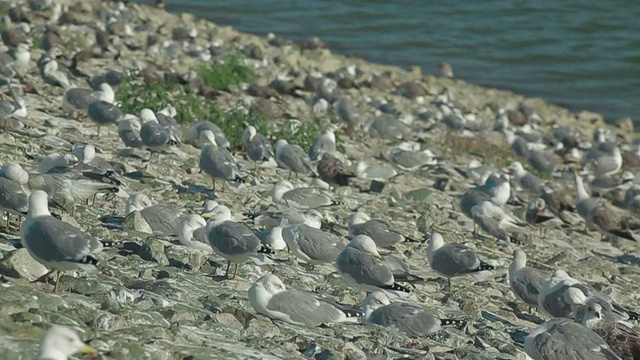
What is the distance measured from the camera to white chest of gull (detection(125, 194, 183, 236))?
9492 millimetres

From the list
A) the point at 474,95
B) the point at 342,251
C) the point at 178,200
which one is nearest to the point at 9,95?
the point at 178,200

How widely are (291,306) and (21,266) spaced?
5.84 ft

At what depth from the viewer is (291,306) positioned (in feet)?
25.0

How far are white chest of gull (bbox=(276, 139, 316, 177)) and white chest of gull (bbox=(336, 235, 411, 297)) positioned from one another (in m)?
4.20

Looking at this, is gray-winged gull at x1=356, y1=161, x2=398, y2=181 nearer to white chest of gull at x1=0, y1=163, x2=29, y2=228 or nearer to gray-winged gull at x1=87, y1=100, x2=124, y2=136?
gray-winged gull at x1=87, y1=100, x2=124, y2=136

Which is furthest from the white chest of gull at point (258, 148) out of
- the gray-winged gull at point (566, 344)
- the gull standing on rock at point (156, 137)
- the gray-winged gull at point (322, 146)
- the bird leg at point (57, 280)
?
the bird leg at point (57, 280)

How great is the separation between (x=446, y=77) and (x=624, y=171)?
8.08 m

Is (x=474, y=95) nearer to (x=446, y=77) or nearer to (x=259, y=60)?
(x=446, y=77)

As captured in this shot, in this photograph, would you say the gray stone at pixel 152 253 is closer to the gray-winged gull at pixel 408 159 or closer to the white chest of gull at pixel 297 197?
the white chest of gull at pixel 297 197

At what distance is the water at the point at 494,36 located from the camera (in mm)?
28031

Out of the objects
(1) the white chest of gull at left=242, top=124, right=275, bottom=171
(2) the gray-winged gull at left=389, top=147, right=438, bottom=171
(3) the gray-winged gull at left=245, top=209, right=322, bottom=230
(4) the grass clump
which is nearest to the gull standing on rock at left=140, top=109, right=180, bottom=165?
(1) the white chest of gull at left=242, top=124, right=275, bottom=171

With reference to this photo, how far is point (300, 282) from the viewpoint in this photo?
8984mm

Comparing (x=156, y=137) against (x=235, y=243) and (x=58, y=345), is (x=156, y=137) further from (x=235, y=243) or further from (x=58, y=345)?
(x=58, y=345)

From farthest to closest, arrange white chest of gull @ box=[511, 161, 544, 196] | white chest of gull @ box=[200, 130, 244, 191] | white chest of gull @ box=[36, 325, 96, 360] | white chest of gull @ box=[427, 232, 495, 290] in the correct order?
white chest of gull @ box=[511, 161, 544, 196]
white chest of gull @ box=[200, 130, 244, 191]
white chest of gull @ box=[427, 232, 495, 290]
white chest of gull @ box=[36, 325, 96, 360]
